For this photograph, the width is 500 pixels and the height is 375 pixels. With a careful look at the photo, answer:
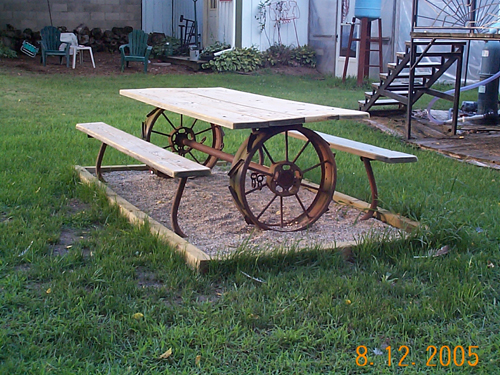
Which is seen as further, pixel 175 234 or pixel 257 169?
pixel 257 169

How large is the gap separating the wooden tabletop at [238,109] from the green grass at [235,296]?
0.75 meters

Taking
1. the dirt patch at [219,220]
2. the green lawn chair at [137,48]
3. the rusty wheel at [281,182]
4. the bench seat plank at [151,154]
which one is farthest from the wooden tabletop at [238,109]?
the green lawn chair at [137,48]

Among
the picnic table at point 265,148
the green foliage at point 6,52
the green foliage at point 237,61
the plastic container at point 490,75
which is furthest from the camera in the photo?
the green foliage at point 6,52

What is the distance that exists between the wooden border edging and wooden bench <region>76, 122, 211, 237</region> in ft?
0.50

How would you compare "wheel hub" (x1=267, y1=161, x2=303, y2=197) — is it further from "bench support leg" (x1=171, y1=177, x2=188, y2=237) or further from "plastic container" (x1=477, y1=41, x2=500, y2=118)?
"plastic container" (x1=477, y1=41, x2=500, y2=118)

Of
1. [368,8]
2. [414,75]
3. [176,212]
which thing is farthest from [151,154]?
[368,8]

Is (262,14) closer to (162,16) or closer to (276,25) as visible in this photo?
(276,25)

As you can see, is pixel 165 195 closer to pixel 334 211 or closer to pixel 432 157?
pixel 334 211

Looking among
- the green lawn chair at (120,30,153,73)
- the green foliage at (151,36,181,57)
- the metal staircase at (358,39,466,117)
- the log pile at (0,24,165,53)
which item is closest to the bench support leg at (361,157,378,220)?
the metal staircase at (358,39,466,117)

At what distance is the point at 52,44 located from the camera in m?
14.0

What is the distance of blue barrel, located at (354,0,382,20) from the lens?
1180 cm

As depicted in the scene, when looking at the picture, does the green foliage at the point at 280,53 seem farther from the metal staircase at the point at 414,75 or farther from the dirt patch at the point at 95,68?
the metal staircase at the point at 414,75

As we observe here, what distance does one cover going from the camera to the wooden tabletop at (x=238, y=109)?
344cm
